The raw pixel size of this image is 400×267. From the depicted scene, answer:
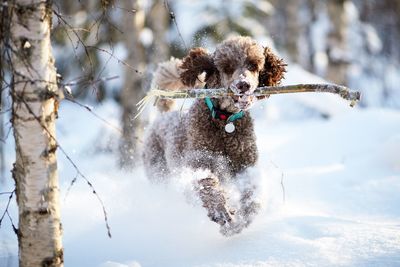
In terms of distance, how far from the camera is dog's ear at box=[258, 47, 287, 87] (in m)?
4.64

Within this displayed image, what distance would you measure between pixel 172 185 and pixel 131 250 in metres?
1.23

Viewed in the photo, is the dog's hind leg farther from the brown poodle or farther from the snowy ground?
the brown poodle

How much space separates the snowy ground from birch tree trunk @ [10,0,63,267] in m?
0.68

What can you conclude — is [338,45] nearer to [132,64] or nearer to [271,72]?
[132,64]

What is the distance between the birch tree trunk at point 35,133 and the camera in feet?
8.30

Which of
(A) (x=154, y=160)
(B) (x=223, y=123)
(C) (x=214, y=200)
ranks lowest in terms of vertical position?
(C) (x=214, y=200)

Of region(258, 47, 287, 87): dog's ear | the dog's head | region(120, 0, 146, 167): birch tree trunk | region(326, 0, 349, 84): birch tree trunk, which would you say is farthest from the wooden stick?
region(326, 0, 349, 84): birch tree trunk

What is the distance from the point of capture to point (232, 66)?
175 inches

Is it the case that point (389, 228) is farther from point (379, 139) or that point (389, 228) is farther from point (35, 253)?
point (379, 139)

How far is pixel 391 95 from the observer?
19109mm

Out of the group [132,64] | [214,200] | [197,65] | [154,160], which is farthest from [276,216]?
[132,64]

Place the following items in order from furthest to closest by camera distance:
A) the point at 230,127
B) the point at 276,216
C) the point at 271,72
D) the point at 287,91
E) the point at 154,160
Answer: the point at 154,160 → the point at 271,72 → the point at 230,127 → the point at 276,216 → the point at 287,91

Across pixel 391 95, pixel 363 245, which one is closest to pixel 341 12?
pixel 391 95

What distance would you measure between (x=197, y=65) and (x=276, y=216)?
64.5 inches
